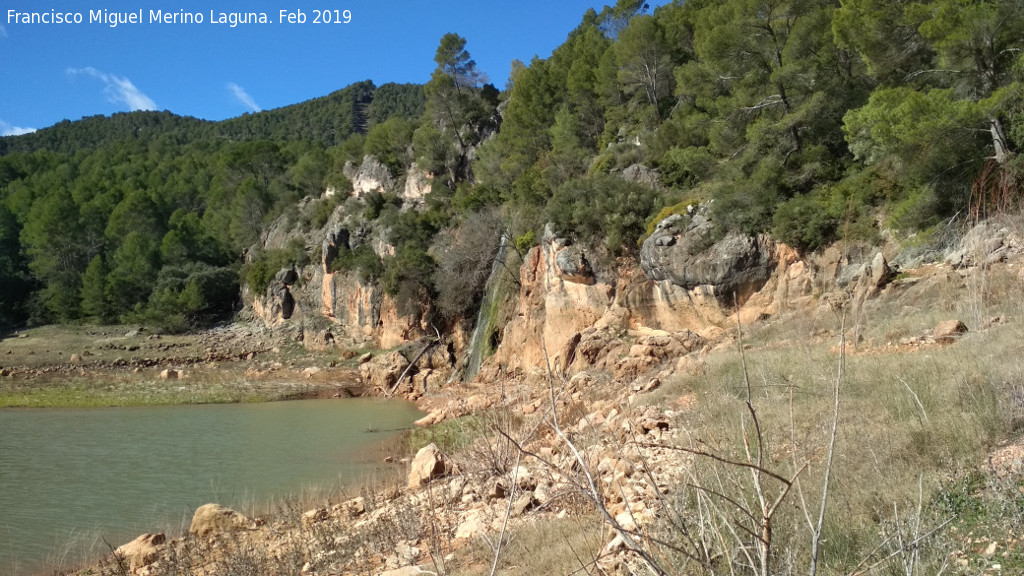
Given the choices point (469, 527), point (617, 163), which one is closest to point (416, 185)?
point (617, 163)

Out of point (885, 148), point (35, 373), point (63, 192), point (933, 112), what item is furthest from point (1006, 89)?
point (63, 192)

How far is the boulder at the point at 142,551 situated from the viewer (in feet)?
24.3

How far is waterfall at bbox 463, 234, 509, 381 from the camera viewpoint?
90.3 feet

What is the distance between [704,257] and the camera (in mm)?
17828

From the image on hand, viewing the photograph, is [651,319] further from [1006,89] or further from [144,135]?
[144,135]

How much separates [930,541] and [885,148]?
42.9 feet

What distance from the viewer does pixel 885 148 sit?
14.0m

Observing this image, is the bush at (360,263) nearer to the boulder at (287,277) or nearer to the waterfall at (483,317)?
the boulder at (287,277)

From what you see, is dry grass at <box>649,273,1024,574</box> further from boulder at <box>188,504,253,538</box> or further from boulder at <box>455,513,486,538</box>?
boulder at <box>188,504,253,538</box>

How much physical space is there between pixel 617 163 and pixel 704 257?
9.32 m

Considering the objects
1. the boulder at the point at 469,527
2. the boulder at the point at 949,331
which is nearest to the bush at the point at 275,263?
the boulder at the point at 949,331

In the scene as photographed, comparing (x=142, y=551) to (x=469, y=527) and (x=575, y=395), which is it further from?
(x=575, y=395)

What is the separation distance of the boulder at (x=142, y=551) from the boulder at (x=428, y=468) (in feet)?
10.5

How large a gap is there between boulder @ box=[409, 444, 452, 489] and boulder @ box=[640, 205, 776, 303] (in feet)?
31.7
